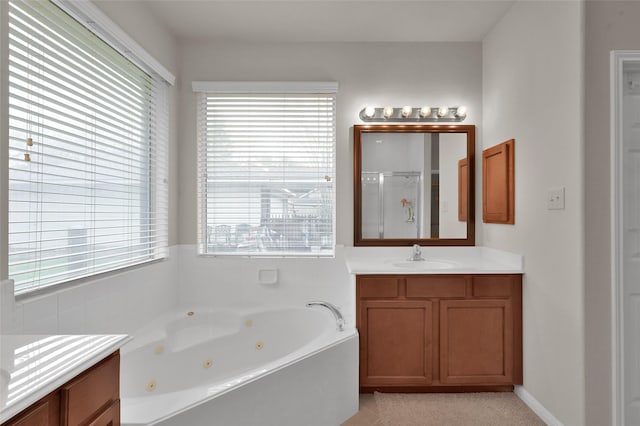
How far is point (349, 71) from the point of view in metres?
3.09

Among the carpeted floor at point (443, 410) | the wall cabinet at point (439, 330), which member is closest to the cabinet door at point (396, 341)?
the wall cabinet at point (439, 330)

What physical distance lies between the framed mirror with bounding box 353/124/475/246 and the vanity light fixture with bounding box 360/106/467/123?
6 centimetres

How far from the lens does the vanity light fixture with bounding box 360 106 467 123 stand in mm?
3020

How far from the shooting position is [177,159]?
121 inches

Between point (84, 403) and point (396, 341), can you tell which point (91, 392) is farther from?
point (396, 341)

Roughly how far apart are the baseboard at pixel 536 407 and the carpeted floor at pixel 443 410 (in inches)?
1.1

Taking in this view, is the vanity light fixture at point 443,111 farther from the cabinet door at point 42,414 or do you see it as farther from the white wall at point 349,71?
the cabinet door at point 42,414

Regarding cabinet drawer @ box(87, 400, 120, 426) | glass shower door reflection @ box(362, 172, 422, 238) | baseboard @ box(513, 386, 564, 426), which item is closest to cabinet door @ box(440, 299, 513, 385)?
baseboard @ box(513, 386, 564, 426)

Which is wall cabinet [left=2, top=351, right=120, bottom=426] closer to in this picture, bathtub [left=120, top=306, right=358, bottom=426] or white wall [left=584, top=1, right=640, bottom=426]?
bathtub [left=120, top=306, right=358, bottom=426]

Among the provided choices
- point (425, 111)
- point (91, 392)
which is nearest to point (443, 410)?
point (91, 392)

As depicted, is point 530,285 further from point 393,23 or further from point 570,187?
point 393,23

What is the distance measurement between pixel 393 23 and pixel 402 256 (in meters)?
1.77

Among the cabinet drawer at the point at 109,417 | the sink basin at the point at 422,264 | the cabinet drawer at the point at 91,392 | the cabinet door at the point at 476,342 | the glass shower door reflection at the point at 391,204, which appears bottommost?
the cabinet door at the point at 476,342

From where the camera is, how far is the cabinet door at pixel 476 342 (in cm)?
252
